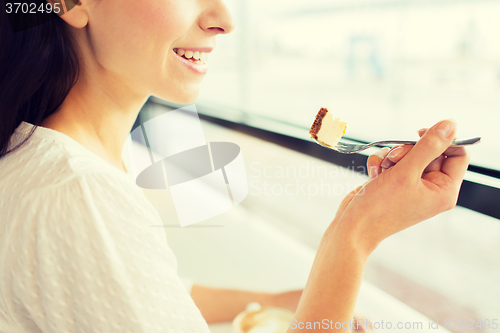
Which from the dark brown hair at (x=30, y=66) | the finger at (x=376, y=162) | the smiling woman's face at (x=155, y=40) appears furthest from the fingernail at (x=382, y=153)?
the dark brown hair at (x=30, y=66)

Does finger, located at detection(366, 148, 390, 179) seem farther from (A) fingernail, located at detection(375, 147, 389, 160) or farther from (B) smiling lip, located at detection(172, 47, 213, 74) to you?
(B) smiling lip, located at detection(172, 47, 213, 74)

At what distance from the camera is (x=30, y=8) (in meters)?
0.45

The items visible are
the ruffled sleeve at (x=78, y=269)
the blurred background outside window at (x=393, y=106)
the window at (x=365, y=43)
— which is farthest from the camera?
the blurred background outside window at (x=393, y=106)

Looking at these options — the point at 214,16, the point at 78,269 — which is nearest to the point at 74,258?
the point at 78,269

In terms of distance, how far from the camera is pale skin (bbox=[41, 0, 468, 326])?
0.44 metres

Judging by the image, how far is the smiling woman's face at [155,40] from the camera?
0.48 meters

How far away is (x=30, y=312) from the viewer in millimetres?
393

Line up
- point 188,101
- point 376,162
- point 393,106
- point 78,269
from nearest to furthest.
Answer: point 78,269 → point 376,162 → point 188,101 → point 393,106

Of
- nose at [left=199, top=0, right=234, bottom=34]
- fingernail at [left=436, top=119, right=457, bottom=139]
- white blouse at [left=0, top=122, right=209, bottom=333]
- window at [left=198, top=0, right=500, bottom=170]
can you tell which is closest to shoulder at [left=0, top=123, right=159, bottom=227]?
white blouse at [left=0, top=122, right=209, bottom=333]

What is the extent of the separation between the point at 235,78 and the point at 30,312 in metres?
1.65

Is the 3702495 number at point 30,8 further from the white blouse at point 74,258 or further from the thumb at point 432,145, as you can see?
the thumb at point 432,145

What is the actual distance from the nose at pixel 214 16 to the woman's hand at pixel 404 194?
348mm

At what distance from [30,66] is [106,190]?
23 centimetres

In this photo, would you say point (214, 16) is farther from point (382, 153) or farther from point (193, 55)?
point (382, 153)
